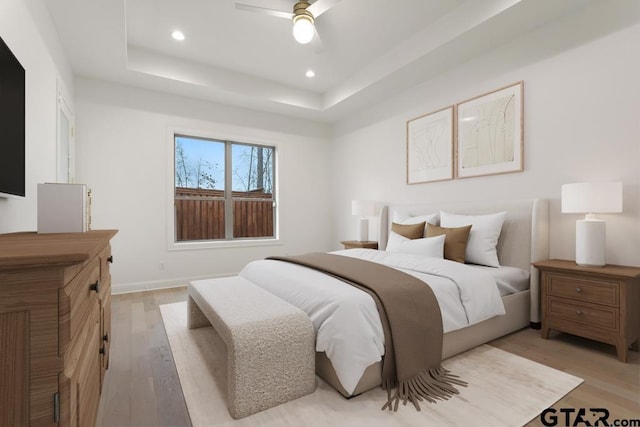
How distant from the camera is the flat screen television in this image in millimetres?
1425

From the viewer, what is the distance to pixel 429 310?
75.3 inches

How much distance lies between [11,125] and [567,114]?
391 centimetres

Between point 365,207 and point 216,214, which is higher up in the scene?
point 365,207

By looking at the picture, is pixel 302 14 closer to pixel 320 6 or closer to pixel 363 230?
pixel 320 6

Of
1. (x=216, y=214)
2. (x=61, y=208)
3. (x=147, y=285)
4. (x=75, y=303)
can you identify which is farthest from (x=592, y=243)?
(x=147, y=285)

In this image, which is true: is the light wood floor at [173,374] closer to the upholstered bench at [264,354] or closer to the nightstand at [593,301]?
the nightstand at [593,301]

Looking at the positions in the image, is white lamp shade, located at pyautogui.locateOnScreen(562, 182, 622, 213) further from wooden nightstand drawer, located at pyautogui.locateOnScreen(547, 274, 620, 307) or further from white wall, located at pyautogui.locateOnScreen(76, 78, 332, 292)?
white wall, located at pyautogui.locateOnScreen(76, 78, 332, 292)

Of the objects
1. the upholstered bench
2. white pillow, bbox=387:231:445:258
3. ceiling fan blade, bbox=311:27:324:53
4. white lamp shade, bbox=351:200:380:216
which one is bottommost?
the upholstered bench

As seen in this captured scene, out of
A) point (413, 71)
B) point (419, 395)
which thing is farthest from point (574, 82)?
point (419, 395)

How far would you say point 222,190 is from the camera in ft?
16.4

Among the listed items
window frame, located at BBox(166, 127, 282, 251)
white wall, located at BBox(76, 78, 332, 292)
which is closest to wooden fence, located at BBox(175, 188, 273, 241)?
window frame, located at BBox(166, 127, 282, 251)

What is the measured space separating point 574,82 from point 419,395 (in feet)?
9.37

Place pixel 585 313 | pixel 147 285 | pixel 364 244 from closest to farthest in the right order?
pixel 585 313 → pixel 147 285 → pixel 364 244

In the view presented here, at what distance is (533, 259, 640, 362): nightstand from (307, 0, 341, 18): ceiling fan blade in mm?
2704
